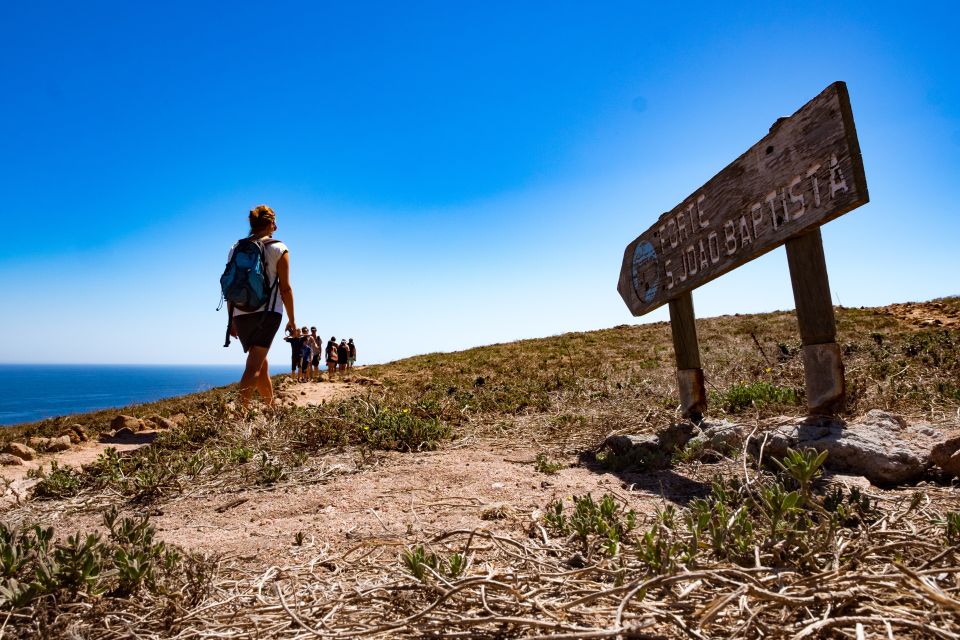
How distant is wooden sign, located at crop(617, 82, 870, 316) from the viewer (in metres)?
3.10

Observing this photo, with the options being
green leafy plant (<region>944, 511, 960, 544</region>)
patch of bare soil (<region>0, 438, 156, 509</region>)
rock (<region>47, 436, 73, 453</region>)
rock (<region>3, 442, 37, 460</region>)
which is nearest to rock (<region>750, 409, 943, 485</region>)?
green leafy plant (<region>944, 511, 960, 544</region>)

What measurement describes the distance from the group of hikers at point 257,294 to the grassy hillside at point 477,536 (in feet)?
2.12

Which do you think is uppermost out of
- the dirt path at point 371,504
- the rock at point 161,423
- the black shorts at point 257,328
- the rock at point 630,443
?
the black shorts at point 257,328

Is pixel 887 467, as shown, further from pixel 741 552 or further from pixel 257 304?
→ pixel 257 304

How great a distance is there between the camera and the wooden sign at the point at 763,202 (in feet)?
10.2

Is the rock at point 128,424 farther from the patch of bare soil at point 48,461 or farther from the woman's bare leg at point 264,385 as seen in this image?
the woman's bare leg at point 264,385

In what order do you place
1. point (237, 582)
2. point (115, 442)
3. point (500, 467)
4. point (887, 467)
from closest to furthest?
point (237, 582) → point (887, 467) → point (500, 467) → point (115, 442)

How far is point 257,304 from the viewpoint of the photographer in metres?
5.80

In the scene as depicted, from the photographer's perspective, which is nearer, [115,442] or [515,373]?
[115,442]

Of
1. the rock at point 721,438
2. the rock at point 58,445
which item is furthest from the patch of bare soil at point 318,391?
the rock at point 721,438

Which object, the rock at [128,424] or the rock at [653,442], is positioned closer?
the rock at [653,442]

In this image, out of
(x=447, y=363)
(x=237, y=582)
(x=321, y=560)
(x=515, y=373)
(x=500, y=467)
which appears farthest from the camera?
(x=447, y=363)

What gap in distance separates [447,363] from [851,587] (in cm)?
1242

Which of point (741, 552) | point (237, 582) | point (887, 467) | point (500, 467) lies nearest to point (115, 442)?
point (500, 467)
